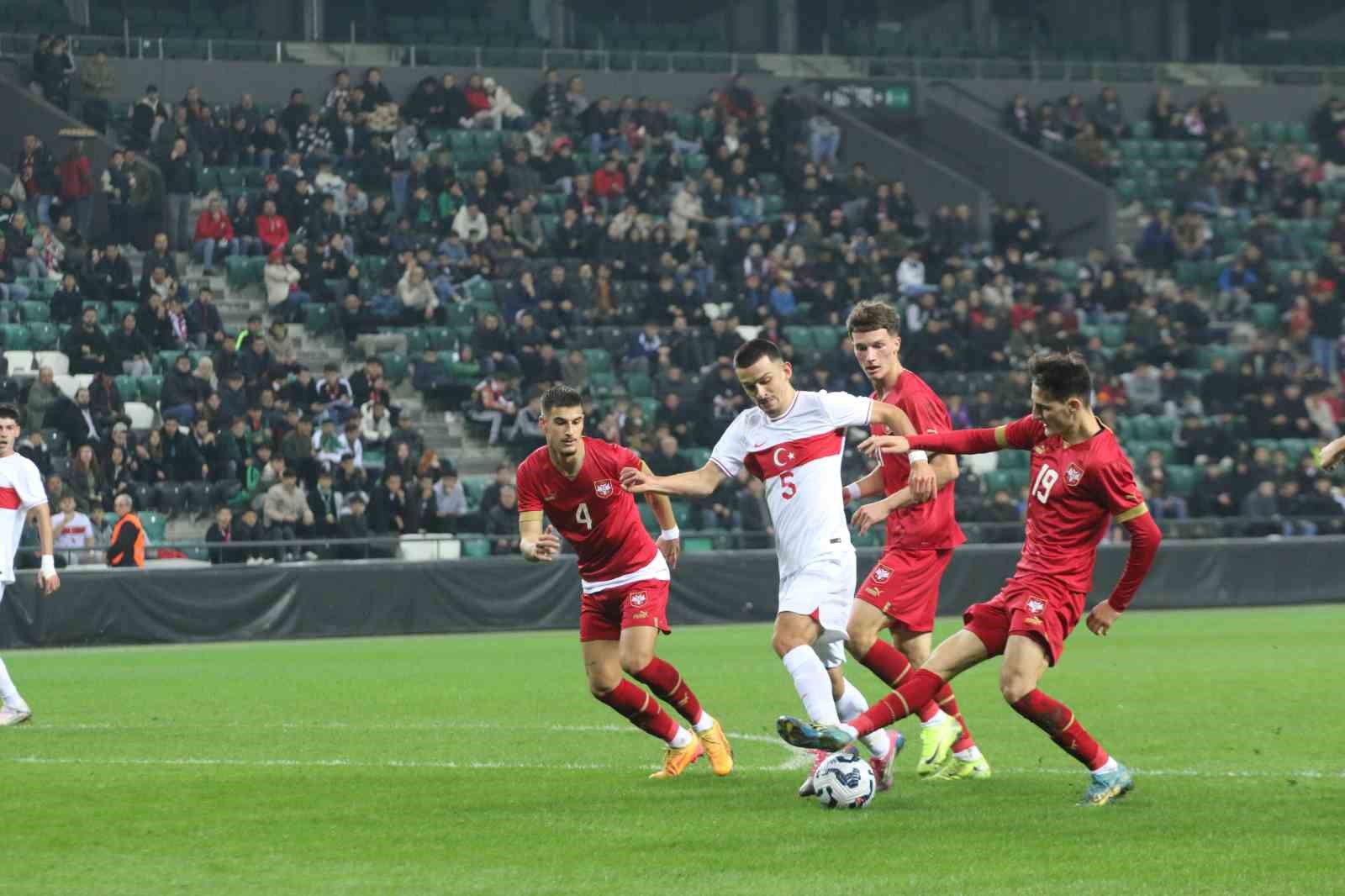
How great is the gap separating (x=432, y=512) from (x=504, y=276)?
655 centimetres

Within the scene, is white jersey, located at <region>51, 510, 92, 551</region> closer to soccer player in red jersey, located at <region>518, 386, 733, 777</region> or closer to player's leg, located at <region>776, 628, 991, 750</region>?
soccer player in red jersey, located at <region>518, 386, 733, 777</region>

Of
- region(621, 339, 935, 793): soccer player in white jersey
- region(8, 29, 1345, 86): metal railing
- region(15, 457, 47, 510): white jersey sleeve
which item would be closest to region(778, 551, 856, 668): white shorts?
region(621, 339, 935, 793): soccer player in white jersey

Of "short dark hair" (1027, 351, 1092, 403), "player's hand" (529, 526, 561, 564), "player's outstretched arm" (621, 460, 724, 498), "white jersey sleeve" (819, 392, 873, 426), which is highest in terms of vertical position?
"short dark hair" (1027, 351, 1092, 403)

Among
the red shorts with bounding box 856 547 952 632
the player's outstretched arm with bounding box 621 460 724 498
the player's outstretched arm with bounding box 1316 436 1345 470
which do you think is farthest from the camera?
the red shorts with bounding box 856 547 952 632

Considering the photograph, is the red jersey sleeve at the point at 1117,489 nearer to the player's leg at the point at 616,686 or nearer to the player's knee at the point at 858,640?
the player's knee at the point at 858,640

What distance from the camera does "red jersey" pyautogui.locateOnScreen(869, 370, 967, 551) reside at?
35.0ft

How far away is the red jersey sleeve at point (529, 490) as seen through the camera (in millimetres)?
10641

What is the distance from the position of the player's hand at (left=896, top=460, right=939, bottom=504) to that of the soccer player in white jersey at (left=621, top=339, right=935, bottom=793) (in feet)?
0.36

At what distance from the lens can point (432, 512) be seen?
2552 centimetres

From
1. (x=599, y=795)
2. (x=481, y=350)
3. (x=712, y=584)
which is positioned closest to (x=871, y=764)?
(x=599, y=795)

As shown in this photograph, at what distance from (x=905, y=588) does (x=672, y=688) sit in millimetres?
1362

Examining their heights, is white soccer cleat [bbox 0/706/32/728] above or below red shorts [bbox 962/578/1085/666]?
below

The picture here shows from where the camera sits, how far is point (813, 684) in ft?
31.4

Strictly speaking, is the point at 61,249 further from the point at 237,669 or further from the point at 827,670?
the point at 827,670
